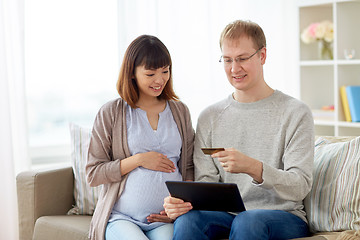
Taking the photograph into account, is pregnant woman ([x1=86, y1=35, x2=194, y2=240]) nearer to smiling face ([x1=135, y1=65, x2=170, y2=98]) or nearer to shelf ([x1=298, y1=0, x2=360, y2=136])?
smiling face ([x1=135, y1=65, x2=170, y2=98])

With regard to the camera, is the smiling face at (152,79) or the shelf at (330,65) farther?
the shelf at (330,65)

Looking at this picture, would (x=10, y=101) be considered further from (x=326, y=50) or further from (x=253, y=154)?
(x=326, y=50)

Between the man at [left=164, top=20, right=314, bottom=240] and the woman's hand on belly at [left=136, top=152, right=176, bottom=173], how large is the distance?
0.13 meters

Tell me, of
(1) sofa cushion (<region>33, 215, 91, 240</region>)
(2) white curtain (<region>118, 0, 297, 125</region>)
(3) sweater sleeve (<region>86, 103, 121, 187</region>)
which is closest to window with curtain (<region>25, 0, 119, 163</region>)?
(2) white curtain (<region>118, 0, 297, 125</region>)

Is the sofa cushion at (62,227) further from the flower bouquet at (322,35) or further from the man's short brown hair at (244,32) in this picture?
the flower bouquet at (322,35)

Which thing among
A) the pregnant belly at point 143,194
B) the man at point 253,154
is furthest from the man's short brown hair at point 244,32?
the pregnant belly at point 143,194

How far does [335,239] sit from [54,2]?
208 centimetres

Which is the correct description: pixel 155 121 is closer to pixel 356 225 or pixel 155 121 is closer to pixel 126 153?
pixel 126 153

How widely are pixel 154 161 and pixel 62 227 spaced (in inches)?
22.5

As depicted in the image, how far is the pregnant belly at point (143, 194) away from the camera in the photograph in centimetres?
198

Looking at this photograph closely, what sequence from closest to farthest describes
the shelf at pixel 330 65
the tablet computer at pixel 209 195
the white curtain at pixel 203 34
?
the tablet computer at pixel 209 195 < the white curtain at pixel 203 34 < the shelf at pixel 330 65

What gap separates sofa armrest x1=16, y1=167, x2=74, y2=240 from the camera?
2.35 m

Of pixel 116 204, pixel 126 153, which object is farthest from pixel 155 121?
pixel 116 204

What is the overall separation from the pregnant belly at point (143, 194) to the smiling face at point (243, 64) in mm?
473
